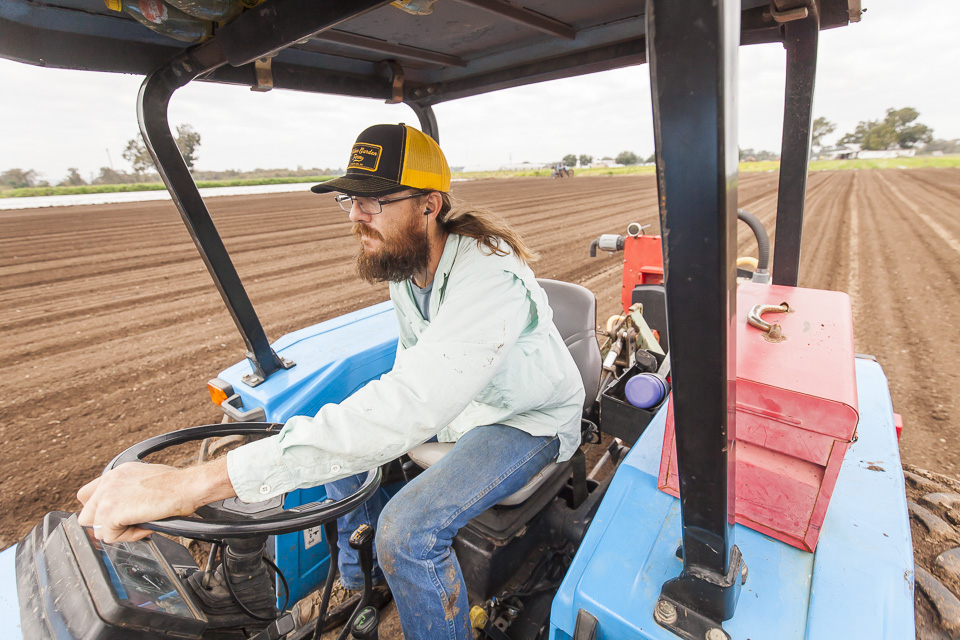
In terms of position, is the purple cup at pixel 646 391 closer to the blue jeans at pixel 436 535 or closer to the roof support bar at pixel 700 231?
the blue jeans at pixel 436 535

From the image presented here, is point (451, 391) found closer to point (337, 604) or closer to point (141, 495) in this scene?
point (141, 495)

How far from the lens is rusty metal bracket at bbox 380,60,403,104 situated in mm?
1868

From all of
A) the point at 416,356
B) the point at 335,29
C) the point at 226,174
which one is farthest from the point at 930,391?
the point at 226,174

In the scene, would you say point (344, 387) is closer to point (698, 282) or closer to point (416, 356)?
point (416, 356)

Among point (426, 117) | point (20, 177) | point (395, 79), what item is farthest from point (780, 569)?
point (20, 177)

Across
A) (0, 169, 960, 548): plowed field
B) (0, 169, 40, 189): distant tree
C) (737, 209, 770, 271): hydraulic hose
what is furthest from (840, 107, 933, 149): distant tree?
(0, 169, 40, 189): distant tree

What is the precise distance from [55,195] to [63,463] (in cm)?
3502

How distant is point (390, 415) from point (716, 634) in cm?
73

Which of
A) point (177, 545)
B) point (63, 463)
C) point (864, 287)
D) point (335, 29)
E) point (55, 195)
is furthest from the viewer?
point (55, 195)

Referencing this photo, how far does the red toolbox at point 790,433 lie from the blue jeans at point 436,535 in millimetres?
489

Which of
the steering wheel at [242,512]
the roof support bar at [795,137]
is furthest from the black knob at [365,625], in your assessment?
the roof support bar at [795,137]

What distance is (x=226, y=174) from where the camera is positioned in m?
44.2

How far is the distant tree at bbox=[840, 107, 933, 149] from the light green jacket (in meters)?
80.6

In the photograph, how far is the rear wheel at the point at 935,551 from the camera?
117 centimetres
